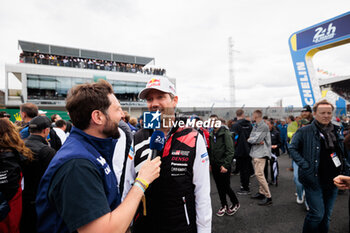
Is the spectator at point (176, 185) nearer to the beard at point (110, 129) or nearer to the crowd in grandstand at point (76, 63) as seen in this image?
the beard at point (110, 129)

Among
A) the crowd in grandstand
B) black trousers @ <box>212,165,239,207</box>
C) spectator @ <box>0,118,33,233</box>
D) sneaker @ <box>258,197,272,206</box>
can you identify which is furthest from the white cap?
the crowd in grandstand

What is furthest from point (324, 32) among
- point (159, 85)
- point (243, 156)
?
point (159, 85)

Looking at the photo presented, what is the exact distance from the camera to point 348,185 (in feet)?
6.37

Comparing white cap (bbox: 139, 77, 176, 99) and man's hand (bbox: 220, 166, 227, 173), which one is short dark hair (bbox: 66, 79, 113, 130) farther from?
man's hand (bbox: 220, 166, 227, 173)

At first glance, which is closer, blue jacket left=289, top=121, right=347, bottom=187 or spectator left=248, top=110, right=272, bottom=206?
blue jacket left=289, top=121, right=347, bottom=187

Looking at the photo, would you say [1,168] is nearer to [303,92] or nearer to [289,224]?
[289,224]

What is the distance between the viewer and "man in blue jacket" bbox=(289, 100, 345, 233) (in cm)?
247

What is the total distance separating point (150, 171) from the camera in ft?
3.82

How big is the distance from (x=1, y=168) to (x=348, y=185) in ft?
12.4

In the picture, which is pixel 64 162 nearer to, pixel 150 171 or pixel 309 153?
pixel 150 171

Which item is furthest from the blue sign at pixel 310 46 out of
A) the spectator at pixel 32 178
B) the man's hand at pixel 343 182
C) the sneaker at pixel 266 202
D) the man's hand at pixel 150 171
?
the spectator at pixel 32 178

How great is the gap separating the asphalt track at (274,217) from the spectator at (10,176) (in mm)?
2975

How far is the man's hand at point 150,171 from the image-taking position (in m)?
1.13

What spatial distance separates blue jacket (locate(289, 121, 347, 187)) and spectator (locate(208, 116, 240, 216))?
4.19ft
